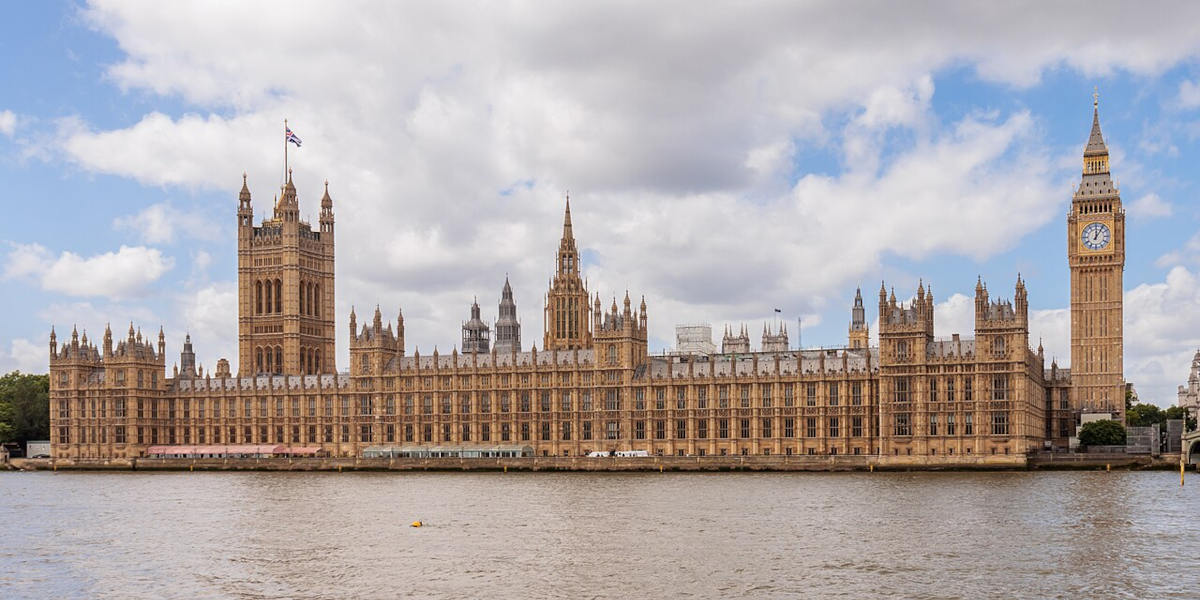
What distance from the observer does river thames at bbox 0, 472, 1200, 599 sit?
58031mm

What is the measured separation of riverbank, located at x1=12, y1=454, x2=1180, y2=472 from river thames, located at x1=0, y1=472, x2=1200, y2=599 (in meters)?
17.8

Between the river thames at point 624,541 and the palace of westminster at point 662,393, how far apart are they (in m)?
24.1

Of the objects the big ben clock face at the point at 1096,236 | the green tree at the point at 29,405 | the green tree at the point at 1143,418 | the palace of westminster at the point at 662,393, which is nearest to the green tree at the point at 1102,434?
the palace of westminster at the point at 662,393

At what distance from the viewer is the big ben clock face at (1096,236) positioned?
169250 mm

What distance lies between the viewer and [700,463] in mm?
139750

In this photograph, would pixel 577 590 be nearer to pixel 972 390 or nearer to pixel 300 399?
pixel 972 390

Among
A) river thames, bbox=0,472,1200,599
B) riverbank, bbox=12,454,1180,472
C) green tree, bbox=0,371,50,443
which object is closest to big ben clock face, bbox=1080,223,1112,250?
riverbank, bbox=12,454,1180,472

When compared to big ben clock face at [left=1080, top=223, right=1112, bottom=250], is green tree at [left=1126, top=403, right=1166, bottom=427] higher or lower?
lower

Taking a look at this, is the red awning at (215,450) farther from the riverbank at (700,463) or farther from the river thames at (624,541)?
the river thames at (624,541)

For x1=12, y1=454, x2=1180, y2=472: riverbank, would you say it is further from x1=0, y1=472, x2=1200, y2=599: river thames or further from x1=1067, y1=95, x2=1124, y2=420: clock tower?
x1=1067, y1=95, x2=1124, y2=420: clock tower

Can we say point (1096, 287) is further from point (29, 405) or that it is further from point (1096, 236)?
point (29, 405)

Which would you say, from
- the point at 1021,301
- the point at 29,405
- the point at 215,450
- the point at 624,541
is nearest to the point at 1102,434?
the point at 1021,301

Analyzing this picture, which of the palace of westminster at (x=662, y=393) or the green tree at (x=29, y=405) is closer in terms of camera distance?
the palace of westminster at (x=662, y=393)

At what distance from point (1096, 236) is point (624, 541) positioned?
115547 millimetres
